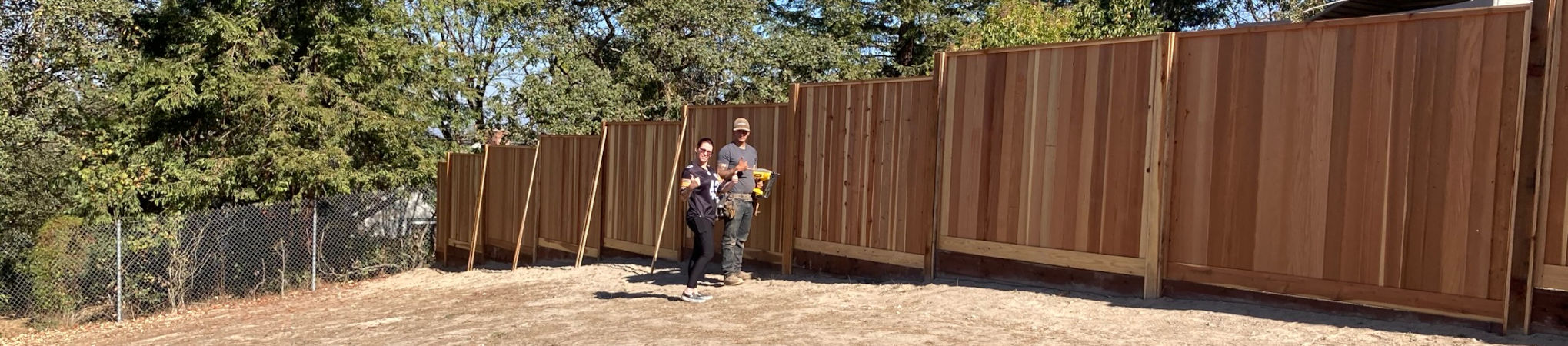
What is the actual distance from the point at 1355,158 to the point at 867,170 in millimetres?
3769

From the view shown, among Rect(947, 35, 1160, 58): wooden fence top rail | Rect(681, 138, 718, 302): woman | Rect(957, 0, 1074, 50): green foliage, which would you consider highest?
Rect(957, 0, 1074, 50): green foliage

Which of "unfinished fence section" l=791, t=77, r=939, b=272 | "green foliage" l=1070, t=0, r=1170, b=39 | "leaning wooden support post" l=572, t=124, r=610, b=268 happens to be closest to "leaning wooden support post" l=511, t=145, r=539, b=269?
"leaning wooden support post" l=572, t=124, r=610, b=268

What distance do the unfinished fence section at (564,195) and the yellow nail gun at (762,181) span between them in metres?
3.45

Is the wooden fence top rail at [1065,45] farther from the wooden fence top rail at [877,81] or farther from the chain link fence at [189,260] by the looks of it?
the chain link fence at [189,260]

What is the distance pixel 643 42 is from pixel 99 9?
1000cm

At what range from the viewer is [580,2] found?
2475 cm

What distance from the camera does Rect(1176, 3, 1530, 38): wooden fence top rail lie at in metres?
5.79

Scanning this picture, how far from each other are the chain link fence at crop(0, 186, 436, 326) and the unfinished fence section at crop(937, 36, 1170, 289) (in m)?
8.89

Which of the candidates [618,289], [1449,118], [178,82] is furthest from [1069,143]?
[178,82]

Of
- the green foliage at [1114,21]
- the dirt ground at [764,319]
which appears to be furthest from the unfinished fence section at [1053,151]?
the green foliage at [1114,21]

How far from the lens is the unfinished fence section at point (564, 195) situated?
13203 mm

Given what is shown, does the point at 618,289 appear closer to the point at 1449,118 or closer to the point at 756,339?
the point at 756,339

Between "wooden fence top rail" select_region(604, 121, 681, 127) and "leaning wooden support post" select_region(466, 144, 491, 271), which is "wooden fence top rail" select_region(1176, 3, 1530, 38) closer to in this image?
"wooden fence top rail" select_region(604, 121, 681, 127)

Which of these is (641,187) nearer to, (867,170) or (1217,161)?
(867,170)
